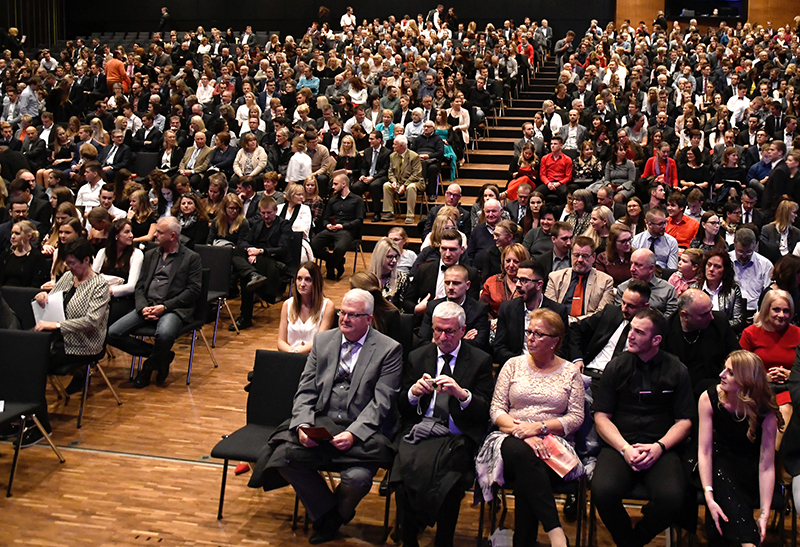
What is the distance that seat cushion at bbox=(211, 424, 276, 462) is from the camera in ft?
12.1

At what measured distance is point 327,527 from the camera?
367 centimetres

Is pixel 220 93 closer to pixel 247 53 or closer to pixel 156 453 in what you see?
pixel 247 53

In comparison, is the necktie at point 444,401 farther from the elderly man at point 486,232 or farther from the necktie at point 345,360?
the elderly man at point 486,232

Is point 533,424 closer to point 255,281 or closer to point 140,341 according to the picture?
point 140,341

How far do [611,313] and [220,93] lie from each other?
10.1m

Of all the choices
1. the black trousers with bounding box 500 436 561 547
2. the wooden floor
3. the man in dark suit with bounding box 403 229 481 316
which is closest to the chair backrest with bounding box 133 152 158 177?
the wooden floor

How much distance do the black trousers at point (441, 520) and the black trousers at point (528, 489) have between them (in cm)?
25

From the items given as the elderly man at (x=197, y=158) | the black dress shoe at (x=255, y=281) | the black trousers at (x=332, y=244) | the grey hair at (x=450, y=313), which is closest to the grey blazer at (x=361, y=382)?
the grey hair at (x=450, y=313)

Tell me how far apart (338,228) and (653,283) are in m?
3.60

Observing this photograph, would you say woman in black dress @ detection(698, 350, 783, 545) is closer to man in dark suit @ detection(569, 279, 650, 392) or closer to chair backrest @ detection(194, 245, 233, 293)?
man in dark suit @ detection(569, 279, 650, 392)

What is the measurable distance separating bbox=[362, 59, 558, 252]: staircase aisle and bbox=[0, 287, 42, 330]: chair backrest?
413 centimetres

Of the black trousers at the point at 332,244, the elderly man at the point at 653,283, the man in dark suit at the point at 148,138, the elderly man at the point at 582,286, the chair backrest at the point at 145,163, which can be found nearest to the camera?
the elderly man at the point at 653,283

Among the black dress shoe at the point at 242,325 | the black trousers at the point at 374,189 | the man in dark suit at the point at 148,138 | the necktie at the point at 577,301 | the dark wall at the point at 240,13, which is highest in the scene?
the dark wall at the point at 240,13

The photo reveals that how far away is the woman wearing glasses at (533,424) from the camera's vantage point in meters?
3.37
